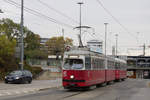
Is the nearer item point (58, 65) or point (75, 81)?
point (75, 81)

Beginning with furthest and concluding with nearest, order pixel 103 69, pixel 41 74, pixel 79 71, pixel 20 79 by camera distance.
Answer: pixel 41 74, pixel 20 79, pixel 103 69, pixel 79 71

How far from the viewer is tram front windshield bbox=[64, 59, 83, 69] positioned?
21.9 meters

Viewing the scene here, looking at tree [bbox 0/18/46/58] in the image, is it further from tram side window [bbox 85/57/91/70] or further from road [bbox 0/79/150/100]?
road [bbox 0/79/150/100]

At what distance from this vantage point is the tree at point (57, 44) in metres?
93.1

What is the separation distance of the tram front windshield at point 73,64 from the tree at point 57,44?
69.5 meters

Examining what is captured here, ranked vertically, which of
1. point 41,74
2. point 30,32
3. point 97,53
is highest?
point 30,32

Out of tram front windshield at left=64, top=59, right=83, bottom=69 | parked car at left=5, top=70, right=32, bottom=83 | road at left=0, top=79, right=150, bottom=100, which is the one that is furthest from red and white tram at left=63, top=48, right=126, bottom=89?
parked car at left=5, top=70, right=32, bottom=83

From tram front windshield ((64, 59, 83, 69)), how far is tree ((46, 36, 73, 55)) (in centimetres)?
6953

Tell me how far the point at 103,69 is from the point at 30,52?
5280 cm

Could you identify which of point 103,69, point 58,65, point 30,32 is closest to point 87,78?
point 103,69

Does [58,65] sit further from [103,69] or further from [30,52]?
[103,69]

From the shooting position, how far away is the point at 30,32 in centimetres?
7612

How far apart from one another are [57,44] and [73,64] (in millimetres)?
71897

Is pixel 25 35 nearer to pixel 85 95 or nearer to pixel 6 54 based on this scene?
pixel 6 54
